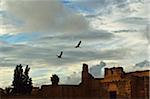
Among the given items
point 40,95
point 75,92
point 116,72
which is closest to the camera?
point 40,95

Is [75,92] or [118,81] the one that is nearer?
[75,92]

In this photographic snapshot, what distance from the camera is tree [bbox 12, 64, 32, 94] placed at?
30.5 m

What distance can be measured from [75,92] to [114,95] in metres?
5.21

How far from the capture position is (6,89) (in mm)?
29391

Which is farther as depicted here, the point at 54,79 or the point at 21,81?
the point at 21,81

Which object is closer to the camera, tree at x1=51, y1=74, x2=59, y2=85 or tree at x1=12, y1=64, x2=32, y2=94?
tree at x1=51, y1=74, x2=59, y2=85

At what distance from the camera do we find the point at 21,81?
102 feet

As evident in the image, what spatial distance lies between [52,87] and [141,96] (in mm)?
8491

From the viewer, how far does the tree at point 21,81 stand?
30.5 m

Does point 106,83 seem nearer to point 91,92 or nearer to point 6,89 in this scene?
point 91,92

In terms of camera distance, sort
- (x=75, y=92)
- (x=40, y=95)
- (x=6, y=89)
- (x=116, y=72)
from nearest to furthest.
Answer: (x=40, y=95), (x=75, y=92), (x=6, y=89), (x=116, y=72)

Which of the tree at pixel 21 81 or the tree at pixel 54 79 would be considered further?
the tree at pixel 21 81

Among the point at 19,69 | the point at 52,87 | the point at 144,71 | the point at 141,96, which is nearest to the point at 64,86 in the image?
the point at 52,87

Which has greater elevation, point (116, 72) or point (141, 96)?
point (116, 72)
